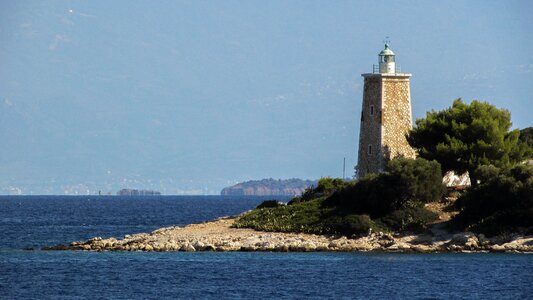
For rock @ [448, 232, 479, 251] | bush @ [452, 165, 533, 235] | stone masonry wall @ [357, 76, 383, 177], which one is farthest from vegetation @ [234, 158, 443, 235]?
stone masonry wall @ [357, 76, 383, 177]

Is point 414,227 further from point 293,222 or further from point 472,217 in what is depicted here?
point 293,222

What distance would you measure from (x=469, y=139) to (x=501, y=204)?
8.96 meters

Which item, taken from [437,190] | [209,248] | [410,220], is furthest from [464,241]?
[209,248]

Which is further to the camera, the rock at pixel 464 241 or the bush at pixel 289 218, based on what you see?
the bush at pixel 289 218

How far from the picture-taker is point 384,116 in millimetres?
73312

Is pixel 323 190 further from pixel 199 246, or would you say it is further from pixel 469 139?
pixel 199 246

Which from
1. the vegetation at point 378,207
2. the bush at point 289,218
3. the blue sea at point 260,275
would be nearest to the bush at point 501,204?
the vegetation at point 378,207

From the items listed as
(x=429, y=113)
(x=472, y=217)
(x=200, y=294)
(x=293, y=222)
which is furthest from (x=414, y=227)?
(x=200, y=294)

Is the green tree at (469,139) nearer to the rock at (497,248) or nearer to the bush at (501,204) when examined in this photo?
the bush at (501,204)

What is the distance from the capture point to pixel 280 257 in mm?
59656

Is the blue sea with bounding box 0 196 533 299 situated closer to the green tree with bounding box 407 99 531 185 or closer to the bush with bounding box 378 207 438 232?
the bush with bounding box 378 207 438 232

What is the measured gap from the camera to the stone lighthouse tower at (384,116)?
73.4 m

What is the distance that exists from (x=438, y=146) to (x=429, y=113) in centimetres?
492

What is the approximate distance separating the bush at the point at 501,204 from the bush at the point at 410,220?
5.11ft
